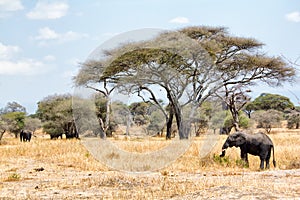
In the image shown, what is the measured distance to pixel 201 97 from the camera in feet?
85.2

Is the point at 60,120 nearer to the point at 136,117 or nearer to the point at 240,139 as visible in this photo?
the point at 136,117

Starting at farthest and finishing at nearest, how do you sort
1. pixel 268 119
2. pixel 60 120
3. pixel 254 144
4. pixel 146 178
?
pixel 268 119 < pixel 60 120 < pixel 254 144 < pixel 146 178

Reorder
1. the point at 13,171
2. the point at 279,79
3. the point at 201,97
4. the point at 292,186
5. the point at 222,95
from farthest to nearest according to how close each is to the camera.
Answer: the point at 222,95, the point at 279,79, the point at 201,97, the point at 13,171, the point at 292,186

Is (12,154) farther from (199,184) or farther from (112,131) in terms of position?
(112,131)

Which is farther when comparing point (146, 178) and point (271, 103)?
point (271, 103)

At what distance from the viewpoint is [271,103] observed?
189ft

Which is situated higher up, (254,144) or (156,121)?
(156,121)

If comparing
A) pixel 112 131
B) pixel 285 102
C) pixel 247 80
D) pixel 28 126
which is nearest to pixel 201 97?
pixel 247 80

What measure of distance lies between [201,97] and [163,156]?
11285 millimetres

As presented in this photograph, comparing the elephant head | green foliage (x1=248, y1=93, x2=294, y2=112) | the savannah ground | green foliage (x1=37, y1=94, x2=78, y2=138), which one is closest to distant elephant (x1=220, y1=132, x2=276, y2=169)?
the elephant head

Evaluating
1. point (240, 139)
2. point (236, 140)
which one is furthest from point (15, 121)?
point (240, 139)

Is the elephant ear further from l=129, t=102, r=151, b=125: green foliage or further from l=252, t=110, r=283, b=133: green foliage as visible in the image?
l=252, t=110, r=283, b=133: green foliage

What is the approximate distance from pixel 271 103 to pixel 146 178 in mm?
47895

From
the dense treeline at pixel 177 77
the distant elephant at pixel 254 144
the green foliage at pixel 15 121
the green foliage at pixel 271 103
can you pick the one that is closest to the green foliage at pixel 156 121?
the dense treeline at pixel 177 77
